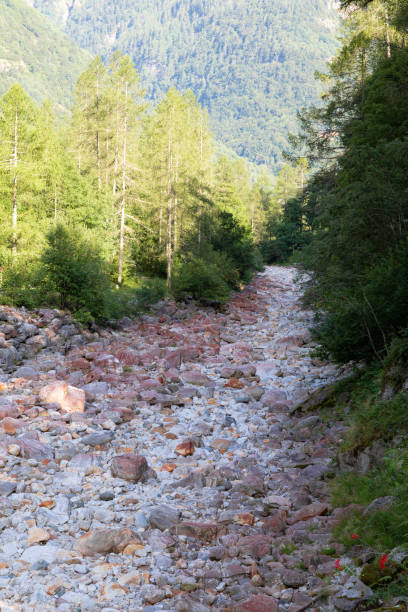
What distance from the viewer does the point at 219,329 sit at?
1939 centimetres

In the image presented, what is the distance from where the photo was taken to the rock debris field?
4.42m

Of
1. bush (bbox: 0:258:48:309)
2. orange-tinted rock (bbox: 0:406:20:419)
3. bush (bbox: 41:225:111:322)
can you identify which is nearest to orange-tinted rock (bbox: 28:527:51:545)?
orange-tinted rock (bbox: 0:406:20:419)

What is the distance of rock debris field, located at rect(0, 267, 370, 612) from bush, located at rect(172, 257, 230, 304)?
10.9 metres

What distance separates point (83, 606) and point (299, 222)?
56.7 m

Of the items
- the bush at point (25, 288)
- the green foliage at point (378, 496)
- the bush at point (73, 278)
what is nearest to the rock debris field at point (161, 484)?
the green foliage at point (378, 496)

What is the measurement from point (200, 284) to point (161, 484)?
18370mm

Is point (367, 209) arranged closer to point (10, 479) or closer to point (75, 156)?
point (10, 479)

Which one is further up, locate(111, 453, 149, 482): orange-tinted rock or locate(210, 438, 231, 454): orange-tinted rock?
locate(111, 453, 149, 482): orange-tinted rock

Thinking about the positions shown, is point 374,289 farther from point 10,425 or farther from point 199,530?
point 10,425

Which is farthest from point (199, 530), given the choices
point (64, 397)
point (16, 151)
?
point (16, 151)

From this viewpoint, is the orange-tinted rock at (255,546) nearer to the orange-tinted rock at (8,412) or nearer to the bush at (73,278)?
the orange-tinted rock at (8,412)

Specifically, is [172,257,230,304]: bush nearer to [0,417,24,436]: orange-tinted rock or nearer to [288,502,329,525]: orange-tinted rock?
[0,417,24,436]: orange-tinted rock

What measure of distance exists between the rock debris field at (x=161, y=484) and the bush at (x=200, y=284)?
35.8 feet

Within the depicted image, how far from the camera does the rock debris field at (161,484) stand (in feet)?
14.5
